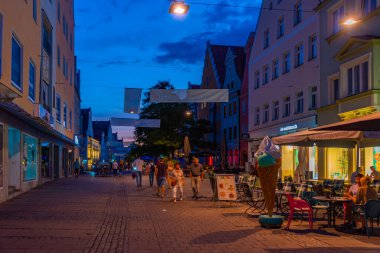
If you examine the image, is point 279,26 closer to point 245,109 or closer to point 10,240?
point 245,109

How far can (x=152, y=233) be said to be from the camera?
10.9m

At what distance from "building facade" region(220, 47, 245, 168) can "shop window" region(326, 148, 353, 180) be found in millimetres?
23803

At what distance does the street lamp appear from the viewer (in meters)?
12.9

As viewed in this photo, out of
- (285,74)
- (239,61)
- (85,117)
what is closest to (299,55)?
(285,74)

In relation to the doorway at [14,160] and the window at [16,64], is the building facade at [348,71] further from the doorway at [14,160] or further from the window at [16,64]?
the window at [16,64]

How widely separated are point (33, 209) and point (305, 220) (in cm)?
800

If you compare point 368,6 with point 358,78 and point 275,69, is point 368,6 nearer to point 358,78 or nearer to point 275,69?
point 358,78

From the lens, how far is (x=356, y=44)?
2105 centimetres

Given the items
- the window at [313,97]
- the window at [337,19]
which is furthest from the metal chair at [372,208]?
the window at [313,97]

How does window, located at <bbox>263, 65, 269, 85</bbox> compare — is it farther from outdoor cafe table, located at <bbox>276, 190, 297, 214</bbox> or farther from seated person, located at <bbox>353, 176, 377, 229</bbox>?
seated person, located at <bbox>353, 176, 377, 229</bbox>

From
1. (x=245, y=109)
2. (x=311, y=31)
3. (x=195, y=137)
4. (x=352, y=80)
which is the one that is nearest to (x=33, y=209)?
(x=352, y=80)

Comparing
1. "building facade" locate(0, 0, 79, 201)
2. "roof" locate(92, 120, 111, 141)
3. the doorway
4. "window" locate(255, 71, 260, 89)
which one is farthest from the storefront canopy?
"roof" locate(92, 120, 111, 141)

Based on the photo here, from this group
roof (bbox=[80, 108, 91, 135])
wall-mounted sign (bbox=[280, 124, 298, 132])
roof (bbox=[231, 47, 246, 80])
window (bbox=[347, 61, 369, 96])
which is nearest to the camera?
window (bbox=[347, 61, 369, 96])

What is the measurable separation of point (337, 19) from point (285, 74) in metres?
8.60
